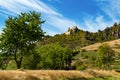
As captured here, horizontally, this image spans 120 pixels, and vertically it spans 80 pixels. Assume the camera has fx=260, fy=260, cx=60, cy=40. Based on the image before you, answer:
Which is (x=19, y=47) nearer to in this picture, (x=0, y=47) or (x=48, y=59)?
(x=0, y=47)

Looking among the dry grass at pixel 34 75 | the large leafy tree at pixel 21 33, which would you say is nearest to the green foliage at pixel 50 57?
the large leafy tree at pixel 21 33

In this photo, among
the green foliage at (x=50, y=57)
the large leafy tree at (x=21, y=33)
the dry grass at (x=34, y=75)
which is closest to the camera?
the dry grass at (x=34, y=75)

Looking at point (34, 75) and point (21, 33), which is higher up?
point (21, 33)

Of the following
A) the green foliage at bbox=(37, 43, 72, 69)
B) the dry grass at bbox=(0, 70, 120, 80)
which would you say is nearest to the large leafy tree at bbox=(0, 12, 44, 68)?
the dry grass at bbox=(0, 70, 120, 80)

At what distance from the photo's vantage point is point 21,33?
188 feet

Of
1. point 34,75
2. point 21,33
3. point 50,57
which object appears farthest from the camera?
point 50,57

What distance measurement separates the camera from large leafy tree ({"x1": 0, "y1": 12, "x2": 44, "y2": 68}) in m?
57.4

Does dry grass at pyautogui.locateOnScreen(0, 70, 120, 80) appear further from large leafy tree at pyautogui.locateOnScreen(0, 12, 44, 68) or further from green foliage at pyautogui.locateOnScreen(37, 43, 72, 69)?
green foliage at pyautogui.locateOnScreen(37, 43, 72, 69)

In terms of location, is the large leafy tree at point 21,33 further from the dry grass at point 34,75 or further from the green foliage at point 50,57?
the green foliage at point 50,57

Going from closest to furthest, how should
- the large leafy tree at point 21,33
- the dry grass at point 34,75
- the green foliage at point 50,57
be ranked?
the dry grass at point 34,75 → the large leafy tree at point 21,33 → the green foliage at point 50,57

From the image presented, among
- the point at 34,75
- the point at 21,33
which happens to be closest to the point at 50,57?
the point at 21,33

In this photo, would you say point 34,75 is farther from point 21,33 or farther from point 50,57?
point 50,57

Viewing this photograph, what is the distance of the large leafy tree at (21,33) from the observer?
188 ft

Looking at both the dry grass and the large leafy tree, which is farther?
the large leafy tree
